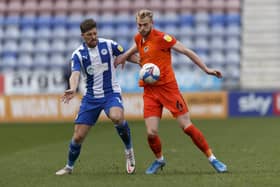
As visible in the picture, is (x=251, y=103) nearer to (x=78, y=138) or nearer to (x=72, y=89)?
(x=78, y=138)

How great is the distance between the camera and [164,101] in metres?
9.23

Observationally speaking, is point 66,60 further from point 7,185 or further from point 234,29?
point 7,185

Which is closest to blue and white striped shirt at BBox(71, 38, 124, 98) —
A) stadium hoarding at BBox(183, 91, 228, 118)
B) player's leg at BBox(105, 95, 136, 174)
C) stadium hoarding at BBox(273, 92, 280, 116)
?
player's leg at BBox(105, 95, 136, 174)

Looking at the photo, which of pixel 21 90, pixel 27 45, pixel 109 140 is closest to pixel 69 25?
pixel 27 45

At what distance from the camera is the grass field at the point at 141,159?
8414 mm

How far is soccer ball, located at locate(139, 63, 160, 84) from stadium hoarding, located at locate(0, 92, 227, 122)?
15644 mm

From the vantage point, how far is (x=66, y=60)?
30078 mm


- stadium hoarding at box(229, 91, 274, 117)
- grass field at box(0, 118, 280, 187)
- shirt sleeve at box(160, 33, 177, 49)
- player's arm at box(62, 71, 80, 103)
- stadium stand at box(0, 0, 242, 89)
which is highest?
shirt sleeve at box(160, 33, 177, 49)

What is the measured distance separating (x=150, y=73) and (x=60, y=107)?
16.2 m

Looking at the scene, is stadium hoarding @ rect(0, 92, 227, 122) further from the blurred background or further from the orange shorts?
the orange shorts

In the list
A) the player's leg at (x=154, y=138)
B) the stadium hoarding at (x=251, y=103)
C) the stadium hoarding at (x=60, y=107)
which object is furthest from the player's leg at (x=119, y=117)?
the stadium hoarding at (x=251, y=103)

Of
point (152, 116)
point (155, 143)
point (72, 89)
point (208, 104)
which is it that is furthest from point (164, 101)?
point (208, 104)

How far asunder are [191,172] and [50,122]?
1520cm

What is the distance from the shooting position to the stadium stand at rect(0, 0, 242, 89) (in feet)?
99.6
